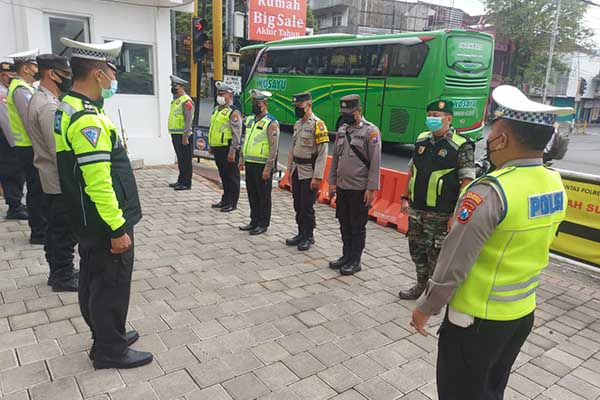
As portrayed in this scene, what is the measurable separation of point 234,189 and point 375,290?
10.8ft

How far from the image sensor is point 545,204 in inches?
71.3

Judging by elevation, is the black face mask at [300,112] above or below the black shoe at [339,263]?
above

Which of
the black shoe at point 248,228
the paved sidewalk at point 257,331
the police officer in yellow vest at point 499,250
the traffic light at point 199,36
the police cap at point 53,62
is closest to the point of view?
the police officer in yellow vest at point 499,250

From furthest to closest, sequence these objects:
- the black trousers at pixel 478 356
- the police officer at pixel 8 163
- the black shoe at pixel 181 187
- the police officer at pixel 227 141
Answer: the black shoe at pixel 181 187 < the police officer at pixel 227 141 < the police officer at pixel 8 163 < the black trousers at pixel 478 356

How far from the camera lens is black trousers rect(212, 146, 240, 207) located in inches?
268

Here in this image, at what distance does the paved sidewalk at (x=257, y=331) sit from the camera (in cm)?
275

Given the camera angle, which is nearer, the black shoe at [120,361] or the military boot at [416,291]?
the black shoe at [120,361]

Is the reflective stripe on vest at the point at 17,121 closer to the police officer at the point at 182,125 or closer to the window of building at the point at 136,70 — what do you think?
the police officer at the point at 182,125

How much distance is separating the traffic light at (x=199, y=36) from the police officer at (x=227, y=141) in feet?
9.11

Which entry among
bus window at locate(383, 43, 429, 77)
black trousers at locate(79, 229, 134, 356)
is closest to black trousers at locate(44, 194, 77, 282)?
black trousers at locate(79, 229, 134, 356)

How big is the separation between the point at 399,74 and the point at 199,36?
595 centimetres

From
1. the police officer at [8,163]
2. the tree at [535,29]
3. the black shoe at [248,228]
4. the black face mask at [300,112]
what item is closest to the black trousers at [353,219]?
the black face mask at [300,112]

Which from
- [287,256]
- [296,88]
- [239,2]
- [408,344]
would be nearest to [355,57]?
[296,88]

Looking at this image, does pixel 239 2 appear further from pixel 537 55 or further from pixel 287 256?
pixel 287 256
